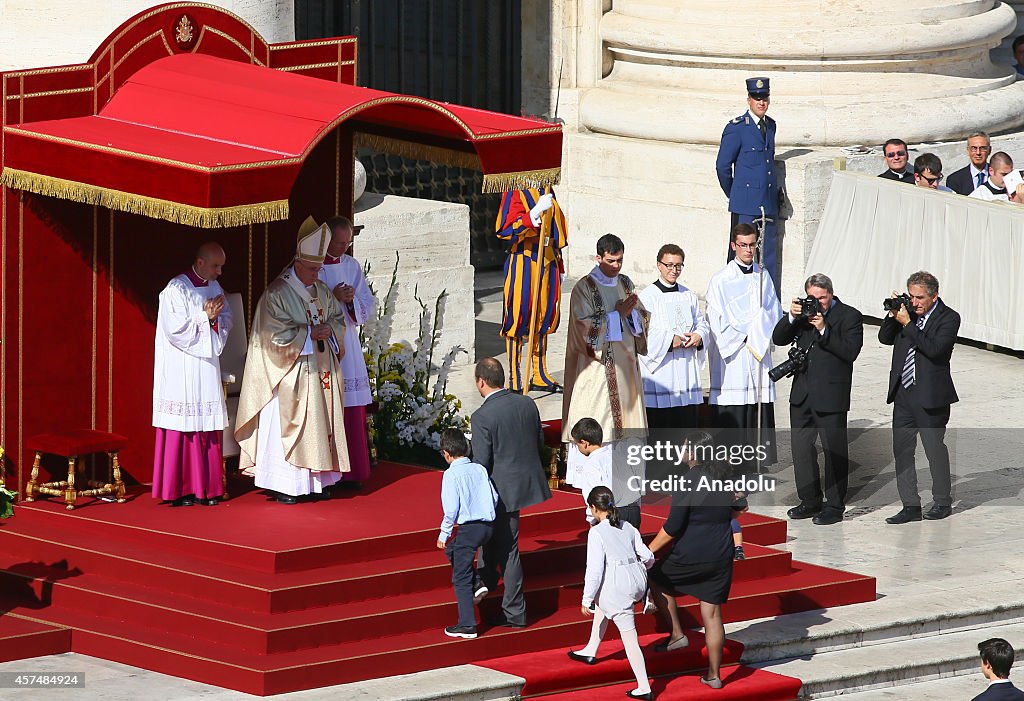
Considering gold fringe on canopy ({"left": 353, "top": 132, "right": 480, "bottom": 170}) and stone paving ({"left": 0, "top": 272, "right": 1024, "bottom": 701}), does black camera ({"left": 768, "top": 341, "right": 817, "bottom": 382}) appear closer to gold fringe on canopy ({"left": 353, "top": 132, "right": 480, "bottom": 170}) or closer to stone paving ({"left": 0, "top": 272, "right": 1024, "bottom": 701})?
stone paving ({"left": 0, "top": 272, "right": 1024, "bottom": 701})

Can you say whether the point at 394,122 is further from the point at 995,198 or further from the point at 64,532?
the point at 995,198

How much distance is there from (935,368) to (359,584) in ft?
14.5

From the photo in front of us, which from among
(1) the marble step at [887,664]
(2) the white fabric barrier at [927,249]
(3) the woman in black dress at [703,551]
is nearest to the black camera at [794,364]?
(1) the marble step at [887,664]

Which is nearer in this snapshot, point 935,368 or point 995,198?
point 935,368

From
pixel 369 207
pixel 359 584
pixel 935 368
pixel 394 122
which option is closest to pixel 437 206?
pixel 369 207

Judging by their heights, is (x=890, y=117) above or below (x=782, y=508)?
above

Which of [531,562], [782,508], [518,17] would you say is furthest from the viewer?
[518,17]

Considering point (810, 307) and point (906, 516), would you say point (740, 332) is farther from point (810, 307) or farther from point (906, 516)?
point (906, 516)

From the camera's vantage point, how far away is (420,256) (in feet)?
62.3

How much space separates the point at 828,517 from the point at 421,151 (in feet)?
11.7

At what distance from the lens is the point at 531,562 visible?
13469mm

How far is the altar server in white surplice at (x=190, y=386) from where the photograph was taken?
13891 millimetres

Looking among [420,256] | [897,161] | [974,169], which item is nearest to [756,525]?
[420,256]

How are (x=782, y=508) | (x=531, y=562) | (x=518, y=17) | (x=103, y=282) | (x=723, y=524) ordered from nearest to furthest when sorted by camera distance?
(x=723, y=524) → (x=531, y=562) → (x=103, y=282) → (x=782, y=508) → (x=518, y=17)
